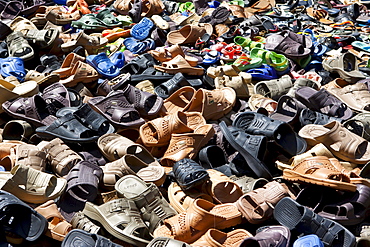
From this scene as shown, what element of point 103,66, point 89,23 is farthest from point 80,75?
point 89,23

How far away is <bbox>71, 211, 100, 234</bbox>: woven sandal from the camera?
135 inches

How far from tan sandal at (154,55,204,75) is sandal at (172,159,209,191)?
6.31ft

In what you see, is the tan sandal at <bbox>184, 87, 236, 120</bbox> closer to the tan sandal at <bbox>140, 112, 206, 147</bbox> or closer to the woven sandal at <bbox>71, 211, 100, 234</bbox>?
the tan sandal at <bbox>140, 112, 206, 147</bbox>

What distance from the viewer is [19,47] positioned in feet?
20.0

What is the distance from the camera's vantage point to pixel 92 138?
447 cm

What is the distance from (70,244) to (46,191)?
0.65 meters

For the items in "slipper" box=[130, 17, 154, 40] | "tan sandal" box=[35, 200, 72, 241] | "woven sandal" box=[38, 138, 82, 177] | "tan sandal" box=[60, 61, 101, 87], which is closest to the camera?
"tan sandal" box=[35, 200, 72, 241]

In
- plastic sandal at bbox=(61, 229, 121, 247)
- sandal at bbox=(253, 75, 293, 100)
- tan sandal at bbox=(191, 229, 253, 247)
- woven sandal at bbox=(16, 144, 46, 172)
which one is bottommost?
sandal at bbox=(253, 75, 293, 100)

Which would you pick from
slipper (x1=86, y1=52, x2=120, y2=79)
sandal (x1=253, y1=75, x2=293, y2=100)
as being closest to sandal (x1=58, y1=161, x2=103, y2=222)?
slipper (x1=86, y1=52, x2=120, y2=79)

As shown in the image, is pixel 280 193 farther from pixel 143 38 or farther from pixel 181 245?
pixel 143 38

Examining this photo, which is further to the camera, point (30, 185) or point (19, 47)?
point (19, 47)

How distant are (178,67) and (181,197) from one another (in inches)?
87.0

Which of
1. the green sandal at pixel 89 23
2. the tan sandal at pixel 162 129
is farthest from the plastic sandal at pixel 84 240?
the green sandal at pixel 89 23

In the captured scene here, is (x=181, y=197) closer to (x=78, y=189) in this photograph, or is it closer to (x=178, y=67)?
(x=78, y=189)
